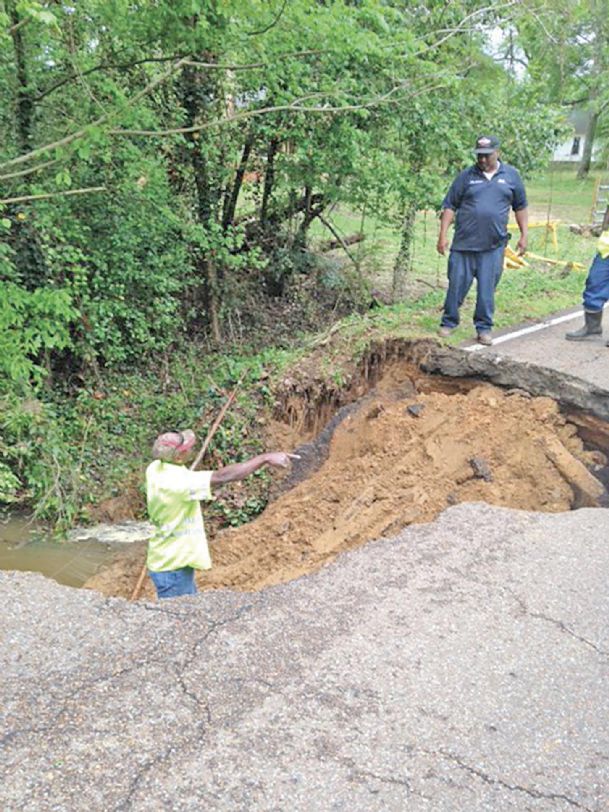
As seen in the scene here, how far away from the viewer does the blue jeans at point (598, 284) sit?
8.19 metres

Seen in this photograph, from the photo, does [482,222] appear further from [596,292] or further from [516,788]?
[516,788]

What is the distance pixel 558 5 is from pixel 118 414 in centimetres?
901

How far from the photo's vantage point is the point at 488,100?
450 inches

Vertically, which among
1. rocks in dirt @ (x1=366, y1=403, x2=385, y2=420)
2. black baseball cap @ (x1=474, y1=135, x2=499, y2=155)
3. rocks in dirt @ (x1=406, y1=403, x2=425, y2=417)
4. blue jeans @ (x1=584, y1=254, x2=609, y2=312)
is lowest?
rocks in dirt @ (x1=366, y1=403, x2=385, y2=420)

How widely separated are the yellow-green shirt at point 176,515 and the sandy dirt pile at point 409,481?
0.81 meters

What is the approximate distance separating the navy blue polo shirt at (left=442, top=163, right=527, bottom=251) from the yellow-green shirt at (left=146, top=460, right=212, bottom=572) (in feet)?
14.6

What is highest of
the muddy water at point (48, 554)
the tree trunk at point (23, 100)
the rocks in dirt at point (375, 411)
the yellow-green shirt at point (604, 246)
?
the tree trunk at point (23, 100)

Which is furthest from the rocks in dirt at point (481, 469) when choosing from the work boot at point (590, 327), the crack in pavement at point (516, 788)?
the crack in pavement at point (516, 788)

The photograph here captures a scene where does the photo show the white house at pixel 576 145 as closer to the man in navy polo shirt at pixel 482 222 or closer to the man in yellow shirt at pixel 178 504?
the man in navy polo shirt at pixel 482 222

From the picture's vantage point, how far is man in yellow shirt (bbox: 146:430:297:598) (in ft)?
16.5

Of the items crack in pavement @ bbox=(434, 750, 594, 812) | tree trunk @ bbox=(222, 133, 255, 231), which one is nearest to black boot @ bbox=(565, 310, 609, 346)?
tree trunk @ bbox=(222, 133, 255, 231)

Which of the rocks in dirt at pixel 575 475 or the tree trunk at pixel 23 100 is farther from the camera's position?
the tree trunk at pixel 23 100

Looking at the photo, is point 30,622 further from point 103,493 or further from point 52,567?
point 103,493

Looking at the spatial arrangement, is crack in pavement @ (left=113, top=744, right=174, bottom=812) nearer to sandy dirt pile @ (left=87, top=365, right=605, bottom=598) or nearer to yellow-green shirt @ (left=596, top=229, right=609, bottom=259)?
sandy dirt pile @ (left=87, top=365, right=605, bottom=598)
